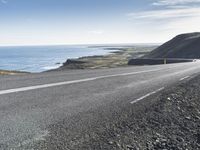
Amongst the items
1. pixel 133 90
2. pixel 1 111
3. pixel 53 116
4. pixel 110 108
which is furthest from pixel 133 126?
pixel 133 90

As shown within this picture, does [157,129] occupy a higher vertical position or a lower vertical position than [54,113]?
lower

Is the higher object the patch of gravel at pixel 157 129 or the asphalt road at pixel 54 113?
the asphalt road at pixel 54 113

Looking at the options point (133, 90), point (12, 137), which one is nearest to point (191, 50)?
point (133, 90)

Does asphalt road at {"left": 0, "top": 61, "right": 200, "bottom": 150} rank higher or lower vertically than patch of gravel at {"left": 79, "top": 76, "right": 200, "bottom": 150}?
higher

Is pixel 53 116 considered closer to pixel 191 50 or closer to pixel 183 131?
pixel 183 131

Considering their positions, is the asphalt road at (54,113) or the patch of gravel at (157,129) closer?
the asphalt road at (54,113)

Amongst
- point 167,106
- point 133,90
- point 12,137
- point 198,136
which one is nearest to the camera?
point 12,137

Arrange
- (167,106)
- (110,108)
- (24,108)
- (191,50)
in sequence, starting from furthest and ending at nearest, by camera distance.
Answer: (191,50) → (167,106) → (110,108) → (24,108)

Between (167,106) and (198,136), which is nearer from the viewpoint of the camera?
(198,136)

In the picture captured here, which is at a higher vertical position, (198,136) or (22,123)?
(22,123)

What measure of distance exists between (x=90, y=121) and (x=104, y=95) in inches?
108

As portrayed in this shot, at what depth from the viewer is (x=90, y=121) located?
511cm

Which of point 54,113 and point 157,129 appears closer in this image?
point 157,129

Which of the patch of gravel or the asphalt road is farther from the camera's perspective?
the patch of gravel
